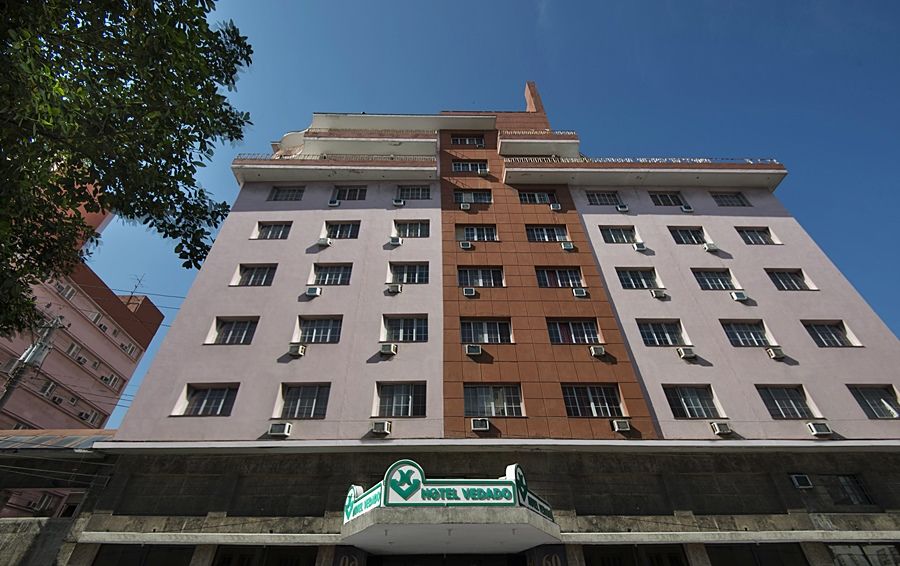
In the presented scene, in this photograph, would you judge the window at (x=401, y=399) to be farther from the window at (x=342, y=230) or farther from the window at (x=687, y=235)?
the window at (x=687, y=235)

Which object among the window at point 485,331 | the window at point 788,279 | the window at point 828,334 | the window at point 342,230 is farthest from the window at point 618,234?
the window at point 342,230

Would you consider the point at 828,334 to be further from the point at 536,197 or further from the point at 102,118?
the point at 102,118

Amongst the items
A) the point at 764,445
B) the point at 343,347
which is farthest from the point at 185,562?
the point at 764,445

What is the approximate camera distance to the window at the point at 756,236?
23344 mm

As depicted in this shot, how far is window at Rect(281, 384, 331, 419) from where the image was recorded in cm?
1688

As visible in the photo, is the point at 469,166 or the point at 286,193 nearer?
the point at 286,193

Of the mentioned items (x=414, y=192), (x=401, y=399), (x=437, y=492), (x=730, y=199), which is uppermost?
(x=414, y=192)

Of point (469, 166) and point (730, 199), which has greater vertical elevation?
point (469, 166)

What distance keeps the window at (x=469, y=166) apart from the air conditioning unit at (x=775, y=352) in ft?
58.8

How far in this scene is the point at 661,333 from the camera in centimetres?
1970

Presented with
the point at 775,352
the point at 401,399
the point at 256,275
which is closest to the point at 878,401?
the point at 775,352

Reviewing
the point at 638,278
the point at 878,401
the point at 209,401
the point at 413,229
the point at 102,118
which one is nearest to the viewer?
the point at 102,118

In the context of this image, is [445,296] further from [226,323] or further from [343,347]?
[226,323]

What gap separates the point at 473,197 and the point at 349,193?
7.45 metres
